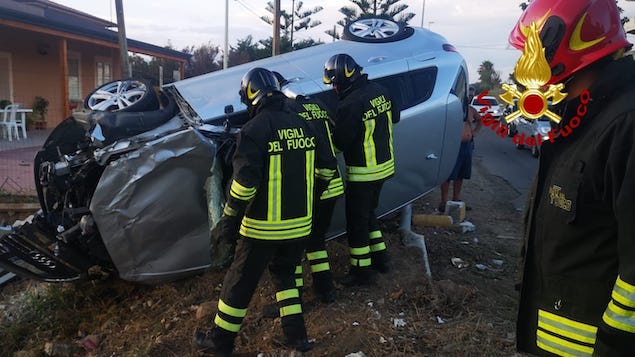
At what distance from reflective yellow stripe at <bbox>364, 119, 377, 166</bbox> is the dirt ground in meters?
0.99

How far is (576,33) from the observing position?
146 cm

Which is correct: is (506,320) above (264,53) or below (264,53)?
above

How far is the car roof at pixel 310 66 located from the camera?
4043 mm

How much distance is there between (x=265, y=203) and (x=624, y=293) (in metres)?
2.15

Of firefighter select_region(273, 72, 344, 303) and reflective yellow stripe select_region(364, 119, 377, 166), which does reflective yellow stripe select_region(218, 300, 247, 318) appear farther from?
reflective yellow stripe select_region(364, 119, 377, 166)

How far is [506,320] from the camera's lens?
3697 mm

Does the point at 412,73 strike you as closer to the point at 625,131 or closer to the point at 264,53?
the point at 625,131

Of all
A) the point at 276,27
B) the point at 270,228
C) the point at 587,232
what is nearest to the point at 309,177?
the point at 270,228

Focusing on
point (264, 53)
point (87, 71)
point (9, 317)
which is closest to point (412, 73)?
point (9, 317)

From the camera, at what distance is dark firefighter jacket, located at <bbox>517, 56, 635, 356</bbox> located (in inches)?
52.1

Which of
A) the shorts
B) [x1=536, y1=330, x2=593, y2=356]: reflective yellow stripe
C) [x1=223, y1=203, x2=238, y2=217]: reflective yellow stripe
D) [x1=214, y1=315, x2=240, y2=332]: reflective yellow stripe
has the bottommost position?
the shorts

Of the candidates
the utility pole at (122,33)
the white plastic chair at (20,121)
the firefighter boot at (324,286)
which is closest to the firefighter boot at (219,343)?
the firefighter boot at (324,286)

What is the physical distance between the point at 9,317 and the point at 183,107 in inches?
94.4

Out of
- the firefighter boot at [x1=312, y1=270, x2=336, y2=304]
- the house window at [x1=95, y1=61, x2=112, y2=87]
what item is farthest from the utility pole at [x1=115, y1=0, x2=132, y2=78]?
the firefighter boot at [x1=312, y1=270, x2=336, y2=304]
